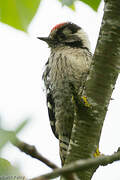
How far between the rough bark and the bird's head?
2.52 metres

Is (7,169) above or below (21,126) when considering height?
below

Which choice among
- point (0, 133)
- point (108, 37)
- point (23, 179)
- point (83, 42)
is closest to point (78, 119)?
point (108, 37)

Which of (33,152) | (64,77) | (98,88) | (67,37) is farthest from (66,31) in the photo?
(33,152)

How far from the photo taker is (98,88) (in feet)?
9.34

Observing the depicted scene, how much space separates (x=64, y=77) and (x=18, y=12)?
2284 millimetres

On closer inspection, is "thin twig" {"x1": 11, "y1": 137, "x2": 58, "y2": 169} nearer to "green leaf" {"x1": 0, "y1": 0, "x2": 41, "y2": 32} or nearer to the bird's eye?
"green leaf" {"x1": 0, "y1": 0, "x2": 41, "y2": 32}

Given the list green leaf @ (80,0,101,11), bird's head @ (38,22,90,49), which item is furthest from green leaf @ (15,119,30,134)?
bird's head @ (38,22,90,49)

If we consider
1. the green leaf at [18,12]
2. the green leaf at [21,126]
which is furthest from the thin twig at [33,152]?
the green leaf at [18,12]

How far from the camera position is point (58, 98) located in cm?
471

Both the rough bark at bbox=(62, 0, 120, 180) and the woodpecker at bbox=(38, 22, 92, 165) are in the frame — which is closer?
the rough bark at bbox=(62, 0, 120, 180)

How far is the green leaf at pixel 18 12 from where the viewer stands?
2342 millimetres

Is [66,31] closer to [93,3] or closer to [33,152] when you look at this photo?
[93,3]

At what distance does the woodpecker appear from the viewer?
4.60 m

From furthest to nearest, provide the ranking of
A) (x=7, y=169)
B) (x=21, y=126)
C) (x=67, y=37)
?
(x=67, y=37) < (x=7, y=169) < (x=21, y=126)
